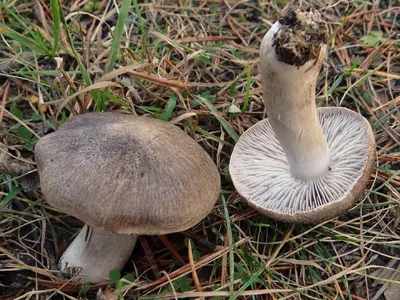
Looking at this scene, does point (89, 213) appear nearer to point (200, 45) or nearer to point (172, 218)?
point (172, 218)

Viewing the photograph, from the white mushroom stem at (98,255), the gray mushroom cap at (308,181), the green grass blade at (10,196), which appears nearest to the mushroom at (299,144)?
the gray mushroom cap at (308,181)

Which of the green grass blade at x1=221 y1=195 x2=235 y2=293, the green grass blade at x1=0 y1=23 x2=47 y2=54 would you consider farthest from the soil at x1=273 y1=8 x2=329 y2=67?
the green grass blade at x1=0 y1=23 x2=47 y2=54

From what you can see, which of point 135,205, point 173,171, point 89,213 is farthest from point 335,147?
→ point 89,213

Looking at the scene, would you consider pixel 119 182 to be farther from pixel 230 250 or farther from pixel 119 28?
pixel 119 28

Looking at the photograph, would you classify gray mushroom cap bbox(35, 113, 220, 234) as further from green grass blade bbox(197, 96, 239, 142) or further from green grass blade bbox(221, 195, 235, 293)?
green grass blade bbox(197, 96, 239, 142)

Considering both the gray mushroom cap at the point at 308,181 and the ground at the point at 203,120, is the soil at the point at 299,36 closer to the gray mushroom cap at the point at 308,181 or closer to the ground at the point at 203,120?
the gray mushroom cap at the point at 308,181

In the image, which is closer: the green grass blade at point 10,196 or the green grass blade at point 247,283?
the green grass blade at point 247,283
